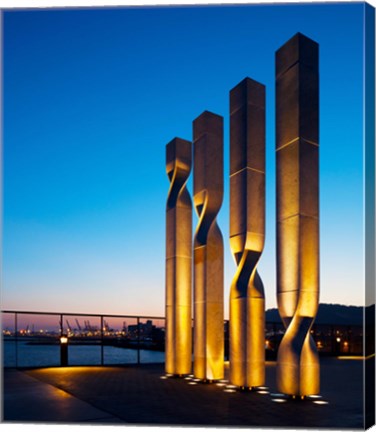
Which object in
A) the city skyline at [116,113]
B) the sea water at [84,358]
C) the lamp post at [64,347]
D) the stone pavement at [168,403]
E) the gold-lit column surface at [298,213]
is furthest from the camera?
the sea water at [84,358]

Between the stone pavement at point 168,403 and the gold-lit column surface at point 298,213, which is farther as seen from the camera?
the gold-lit column surface at point 298,213

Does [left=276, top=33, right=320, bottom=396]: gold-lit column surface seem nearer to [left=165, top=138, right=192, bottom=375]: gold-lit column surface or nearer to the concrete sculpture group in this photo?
the concrete sculpture group

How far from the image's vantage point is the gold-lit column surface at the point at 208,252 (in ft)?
42.7

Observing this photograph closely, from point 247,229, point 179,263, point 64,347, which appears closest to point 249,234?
point 247,229

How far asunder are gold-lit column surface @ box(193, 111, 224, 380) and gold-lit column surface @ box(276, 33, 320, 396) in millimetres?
2938

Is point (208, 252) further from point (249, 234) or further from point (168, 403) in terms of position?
point (168, 403)

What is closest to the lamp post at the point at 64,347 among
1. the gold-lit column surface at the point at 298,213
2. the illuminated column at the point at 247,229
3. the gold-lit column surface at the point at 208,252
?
the gold-lit column surface at the point at 208,252

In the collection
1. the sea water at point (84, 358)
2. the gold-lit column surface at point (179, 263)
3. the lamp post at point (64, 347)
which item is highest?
the gold-lit column surface at point (179, 263)

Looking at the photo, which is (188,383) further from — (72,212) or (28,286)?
(72,212)

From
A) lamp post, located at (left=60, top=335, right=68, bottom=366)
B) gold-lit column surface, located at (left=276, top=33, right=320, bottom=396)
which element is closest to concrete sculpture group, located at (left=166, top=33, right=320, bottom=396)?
gold-lit column surface, located at (left=276, top=33, right=320, bottom=396)

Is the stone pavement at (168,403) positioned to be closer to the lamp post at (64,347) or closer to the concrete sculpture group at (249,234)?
the concrete sculpture group at (249,234)

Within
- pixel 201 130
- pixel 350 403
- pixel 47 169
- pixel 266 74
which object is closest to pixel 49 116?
pixel 47 169

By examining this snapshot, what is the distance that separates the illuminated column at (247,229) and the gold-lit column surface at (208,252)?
125 cm

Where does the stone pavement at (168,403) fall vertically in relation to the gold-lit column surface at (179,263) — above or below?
below
